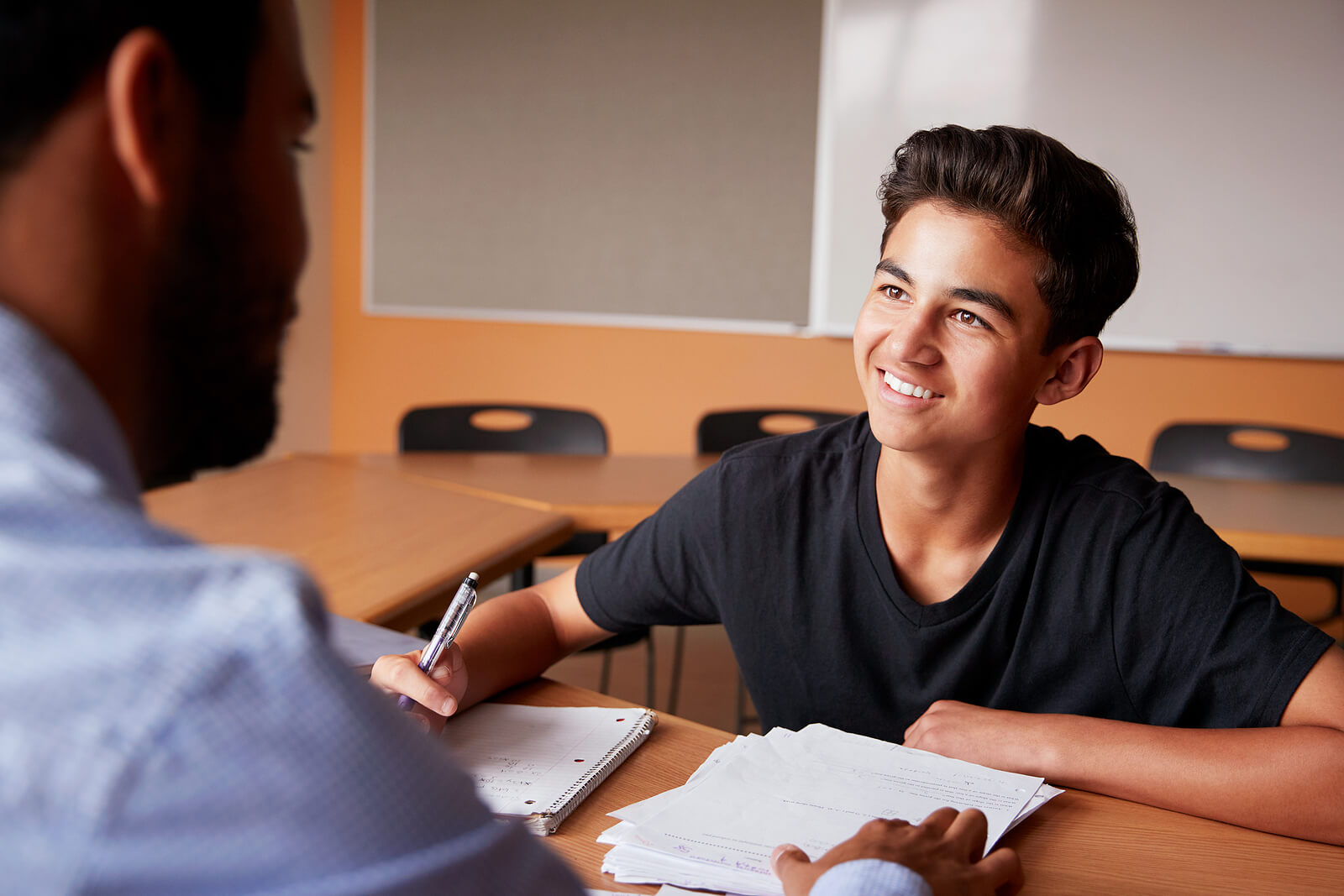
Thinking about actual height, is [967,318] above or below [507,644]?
above

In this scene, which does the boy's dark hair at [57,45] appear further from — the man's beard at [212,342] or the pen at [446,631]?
the pen at [446,631]

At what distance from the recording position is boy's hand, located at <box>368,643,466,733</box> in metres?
1.03

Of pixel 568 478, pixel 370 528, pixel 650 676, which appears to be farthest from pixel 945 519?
pixel 650 676

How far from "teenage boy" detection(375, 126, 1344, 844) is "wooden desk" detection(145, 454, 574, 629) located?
345mm

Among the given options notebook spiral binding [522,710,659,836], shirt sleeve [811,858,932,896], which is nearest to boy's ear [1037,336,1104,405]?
notebook spiral binding [522,710,659,836]

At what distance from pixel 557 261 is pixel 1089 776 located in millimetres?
3421

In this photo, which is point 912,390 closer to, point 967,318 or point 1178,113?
point 967,318

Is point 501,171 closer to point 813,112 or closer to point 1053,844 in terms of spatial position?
point 813,112

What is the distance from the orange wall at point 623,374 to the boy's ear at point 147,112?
11.7 ft

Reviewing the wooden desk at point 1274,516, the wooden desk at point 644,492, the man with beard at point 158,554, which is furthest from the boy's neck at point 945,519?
the wooden desk at point 1274,516

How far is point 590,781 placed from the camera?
0.96 metres

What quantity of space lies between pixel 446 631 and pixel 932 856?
49 centimetres

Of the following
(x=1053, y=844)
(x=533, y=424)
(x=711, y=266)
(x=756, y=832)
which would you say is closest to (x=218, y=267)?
(x=756, y=832)

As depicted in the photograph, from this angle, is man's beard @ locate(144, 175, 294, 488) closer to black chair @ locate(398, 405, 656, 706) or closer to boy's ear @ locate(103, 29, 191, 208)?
boy's ear @ locate(103, 29, 191, 208)
